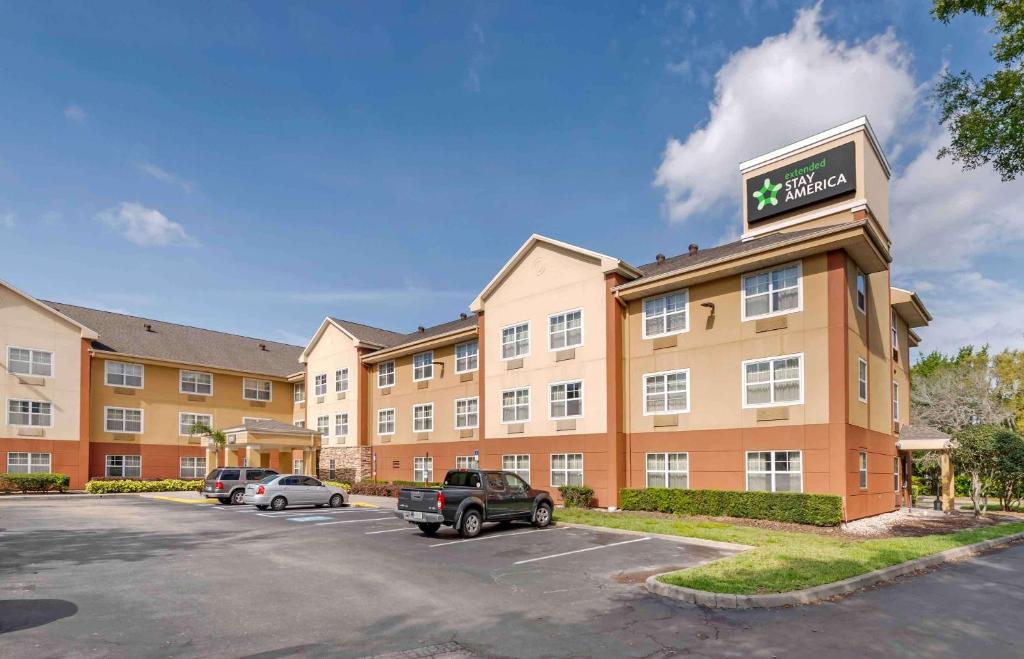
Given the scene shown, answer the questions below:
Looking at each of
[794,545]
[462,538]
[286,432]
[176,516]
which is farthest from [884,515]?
[286,432]

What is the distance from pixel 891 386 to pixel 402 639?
24.7 m

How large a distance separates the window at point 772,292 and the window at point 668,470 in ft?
18.5

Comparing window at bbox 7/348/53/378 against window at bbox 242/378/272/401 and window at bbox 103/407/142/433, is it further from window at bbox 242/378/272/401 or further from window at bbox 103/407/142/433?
window at bbox 242/378/272/401

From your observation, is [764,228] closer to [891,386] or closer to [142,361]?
[891,386]

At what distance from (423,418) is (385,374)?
16.0 ft

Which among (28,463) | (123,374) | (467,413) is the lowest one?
(28,463)

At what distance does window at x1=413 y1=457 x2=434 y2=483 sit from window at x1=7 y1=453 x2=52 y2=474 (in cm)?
2040

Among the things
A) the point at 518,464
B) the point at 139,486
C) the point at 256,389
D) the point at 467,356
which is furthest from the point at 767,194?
the point at 139,486

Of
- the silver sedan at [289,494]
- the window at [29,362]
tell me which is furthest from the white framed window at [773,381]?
the window at [29,362]

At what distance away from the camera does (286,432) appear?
1551 inches

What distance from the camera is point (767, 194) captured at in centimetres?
2786

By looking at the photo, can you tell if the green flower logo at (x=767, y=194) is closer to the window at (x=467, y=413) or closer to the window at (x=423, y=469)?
the window at (x=467, y=413)

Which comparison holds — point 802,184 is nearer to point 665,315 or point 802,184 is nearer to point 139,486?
point 665,315

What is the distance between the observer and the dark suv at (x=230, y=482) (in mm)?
29375
